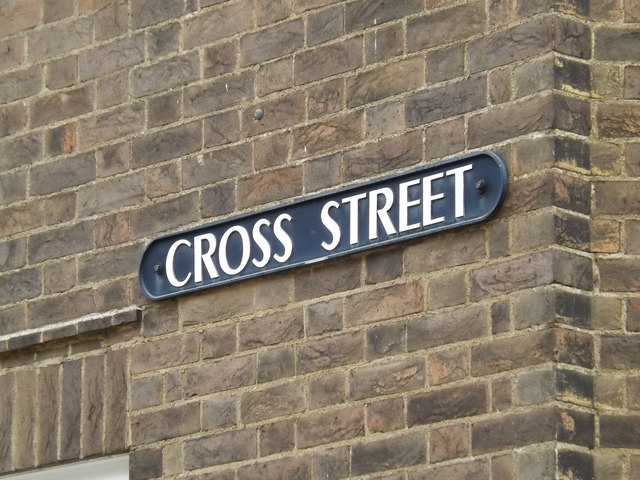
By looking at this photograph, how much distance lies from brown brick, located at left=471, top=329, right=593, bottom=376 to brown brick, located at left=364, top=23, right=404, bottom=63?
1282 mm

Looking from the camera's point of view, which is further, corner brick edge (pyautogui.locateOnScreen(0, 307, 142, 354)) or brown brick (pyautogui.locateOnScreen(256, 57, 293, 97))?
corner brick edge (pyautogui.locateOnScreen(0, 307, 142, 354))

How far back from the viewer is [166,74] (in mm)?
8484

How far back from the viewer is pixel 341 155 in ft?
25.7

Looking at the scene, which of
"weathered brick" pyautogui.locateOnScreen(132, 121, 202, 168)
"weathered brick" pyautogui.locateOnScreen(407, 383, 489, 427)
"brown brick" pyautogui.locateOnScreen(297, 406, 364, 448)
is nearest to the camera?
"weathered brick" pyautogui.locateOnScreen(407, 383, 489, 427)

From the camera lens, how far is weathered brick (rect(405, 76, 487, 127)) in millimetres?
7535

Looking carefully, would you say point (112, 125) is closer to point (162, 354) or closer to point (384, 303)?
point (162, 354)

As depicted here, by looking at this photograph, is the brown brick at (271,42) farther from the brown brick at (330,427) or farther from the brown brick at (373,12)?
the brown brick at (330,427)

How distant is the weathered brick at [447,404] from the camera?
7184 millimetres

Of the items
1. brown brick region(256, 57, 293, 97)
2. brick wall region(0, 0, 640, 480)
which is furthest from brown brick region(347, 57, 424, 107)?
brown brick region(256, 57, 293, 97)

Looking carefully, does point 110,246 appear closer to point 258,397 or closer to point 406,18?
point 258,397

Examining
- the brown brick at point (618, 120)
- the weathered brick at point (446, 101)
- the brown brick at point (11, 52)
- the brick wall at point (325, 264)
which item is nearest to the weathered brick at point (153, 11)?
the brick wall at point (325, 264)

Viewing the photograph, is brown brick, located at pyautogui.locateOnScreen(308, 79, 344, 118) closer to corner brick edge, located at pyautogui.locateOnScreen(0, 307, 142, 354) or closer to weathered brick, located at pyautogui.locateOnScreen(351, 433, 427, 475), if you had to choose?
corner brick edge, located at pyautogui.locateOnScreen(0, 307, 142, 354)

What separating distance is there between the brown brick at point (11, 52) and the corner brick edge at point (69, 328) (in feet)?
4.13

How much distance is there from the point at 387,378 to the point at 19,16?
2.71 m
